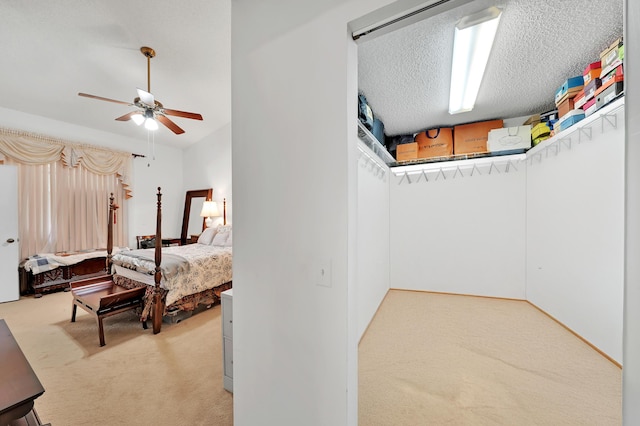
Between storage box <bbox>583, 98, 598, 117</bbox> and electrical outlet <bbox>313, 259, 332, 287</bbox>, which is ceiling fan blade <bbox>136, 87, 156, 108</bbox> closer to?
electrical outlet <bbox>313, 259, 332, 287</bbox>

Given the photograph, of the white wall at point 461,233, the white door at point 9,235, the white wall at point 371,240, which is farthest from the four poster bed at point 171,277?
the white wall at point 461,233

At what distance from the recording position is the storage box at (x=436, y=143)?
348 cm

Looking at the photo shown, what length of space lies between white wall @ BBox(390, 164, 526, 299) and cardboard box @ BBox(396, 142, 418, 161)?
37cm

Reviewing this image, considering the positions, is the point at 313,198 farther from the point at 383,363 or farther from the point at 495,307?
the point at 495,307

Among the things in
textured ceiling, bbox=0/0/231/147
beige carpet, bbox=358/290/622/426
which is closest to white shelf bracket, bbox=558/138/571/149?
beige carpet, bbox=358/290/622/426

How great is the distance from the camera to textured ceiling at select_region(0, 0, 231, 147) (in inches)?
90.7

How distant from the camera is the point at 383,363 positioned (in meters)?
2.04

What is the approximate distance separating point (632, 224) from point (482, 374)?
5.85 ft

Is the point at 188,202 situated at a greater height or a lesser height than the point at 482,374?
greater

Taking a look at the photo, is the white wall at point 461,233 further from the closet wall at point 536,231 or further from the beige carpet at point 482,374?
the beige carpet at point 482,374

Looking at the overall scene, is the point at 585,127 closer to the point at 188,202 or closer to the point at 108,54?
the point at 108,54

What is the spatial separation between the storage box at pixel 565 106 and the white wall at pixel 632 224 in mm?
2374

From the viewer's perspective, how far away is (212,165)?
5.51 meters

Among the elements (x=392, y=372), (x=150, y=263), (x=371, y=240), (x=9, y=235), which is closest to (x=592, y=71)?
(x=371, y=240)
